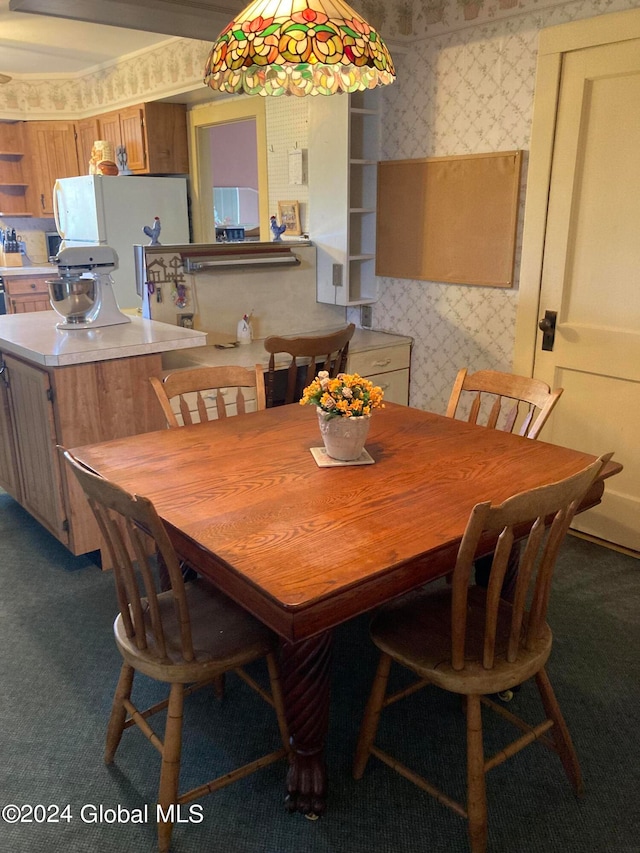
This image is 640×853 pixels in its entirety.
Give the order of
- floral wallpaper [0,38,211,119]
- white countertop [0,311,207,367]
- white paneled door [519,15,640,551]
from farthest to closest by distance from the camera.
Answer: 1. floral wallpaper [0,38,211,119]
2. white paneled door [519,15,640,551]
3. white countertop [0,311,207,367]

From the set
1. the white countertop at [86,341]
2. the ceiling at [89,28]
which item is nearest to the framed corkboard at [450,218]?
the ceiling at [89,28]

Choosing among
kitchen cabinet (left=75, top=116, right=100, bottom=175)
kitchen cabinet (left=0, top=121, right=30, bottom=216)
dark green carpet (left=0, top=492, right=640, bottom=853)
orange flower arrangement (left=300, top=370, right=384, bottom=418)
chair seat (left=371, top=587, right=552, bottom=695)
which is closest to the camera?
chair seat (left=371, top=587, right=552, bottom=695)

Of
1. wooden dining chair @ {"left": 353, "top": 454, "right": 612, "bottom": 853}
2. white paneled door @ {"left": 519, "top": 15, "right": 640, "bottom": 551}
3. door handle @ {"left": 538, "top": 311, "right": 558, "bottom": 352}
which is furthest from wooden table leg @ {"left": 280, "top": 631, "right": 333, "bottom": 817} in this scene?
door handle @ {"left": 538, "top": 311, "right": 558, "bottom": 352}

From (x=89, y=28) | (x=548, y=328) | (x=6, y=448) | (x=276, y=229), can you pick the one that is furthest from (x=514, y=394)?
(x=89, y=28)

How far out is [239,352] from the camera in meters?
3.43

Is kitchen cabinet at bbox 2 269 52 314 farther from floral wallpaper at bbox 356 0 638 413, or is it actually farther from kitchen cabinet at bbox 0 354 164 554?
floral wallpaper at bbox 356 0 638 413

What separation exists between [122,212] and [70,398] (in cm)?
281

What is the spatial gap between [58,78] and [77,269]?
3.99m

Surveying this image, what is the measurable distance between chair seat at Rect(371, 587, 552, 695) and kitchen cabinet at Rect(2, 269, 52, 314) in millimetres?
4861

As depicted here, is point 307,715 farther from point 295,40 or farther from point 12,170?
point 12,170

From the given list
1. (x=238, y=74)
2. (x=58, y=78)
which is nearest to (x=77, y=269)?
(x=238, y=74)

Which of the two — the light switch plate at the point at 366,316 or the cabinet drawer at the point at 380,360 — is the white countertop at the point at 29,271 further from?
the cabinet drawer at the point at 380,360

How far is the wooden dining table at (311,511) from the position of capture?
53.1 inches

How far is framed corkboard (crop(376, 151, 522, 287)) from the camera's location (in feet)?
10.5
